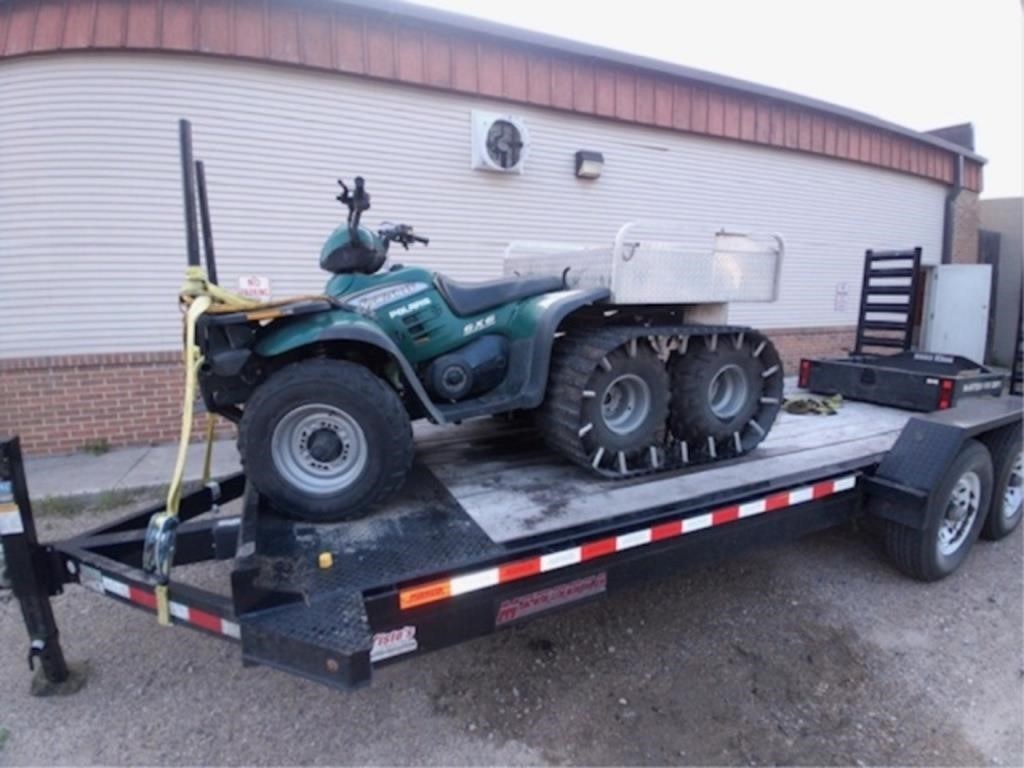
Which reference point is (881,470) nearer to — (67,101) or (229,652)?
(229,652)

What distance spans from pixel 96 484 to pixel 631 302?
475 centimetres

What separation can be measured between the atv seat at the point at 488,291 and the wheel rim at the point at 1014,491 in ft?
10.9

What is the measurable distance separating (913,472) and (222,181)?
6400 millimetres

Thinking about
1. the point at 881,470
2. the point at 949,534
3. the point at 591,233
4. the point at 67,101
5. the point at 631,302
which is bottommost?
the point at 949,534

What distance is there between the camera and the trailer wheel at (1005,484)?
12.2ft

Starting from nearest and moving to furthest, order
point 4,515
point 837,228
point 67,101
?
point 4,515, point 67,101, point 837,228

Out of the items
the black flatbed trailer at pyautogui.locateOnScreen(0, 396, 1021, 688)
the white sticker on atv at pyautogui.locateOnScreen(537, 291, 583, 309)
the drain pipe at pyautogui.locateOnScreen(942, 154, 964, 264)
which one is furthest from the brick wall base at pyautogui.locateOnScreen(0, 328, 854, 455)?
the drain pipe at pyautogui.locateOnScreen(942, 154, 964, 264)

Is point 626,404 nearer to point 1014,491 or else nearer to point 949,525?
point 949,525

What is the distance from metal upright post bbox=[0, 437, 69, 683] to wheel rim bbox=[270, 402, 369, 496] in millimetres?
928

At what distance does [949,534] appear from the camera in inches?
139

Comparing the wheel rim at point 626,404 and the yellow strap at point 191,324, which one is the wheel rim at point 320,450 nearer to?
the yellow strap at point 191,324

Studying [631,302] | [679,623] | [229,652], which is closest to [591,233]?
[631,302]

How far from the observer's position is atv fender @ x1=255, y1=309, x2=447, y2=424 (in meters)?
2.38

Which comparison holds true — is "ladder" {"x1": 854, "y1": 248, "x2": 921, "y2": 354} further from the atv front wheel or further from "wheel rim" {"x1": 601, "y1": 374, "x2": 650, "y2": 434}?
the atv front wheel
